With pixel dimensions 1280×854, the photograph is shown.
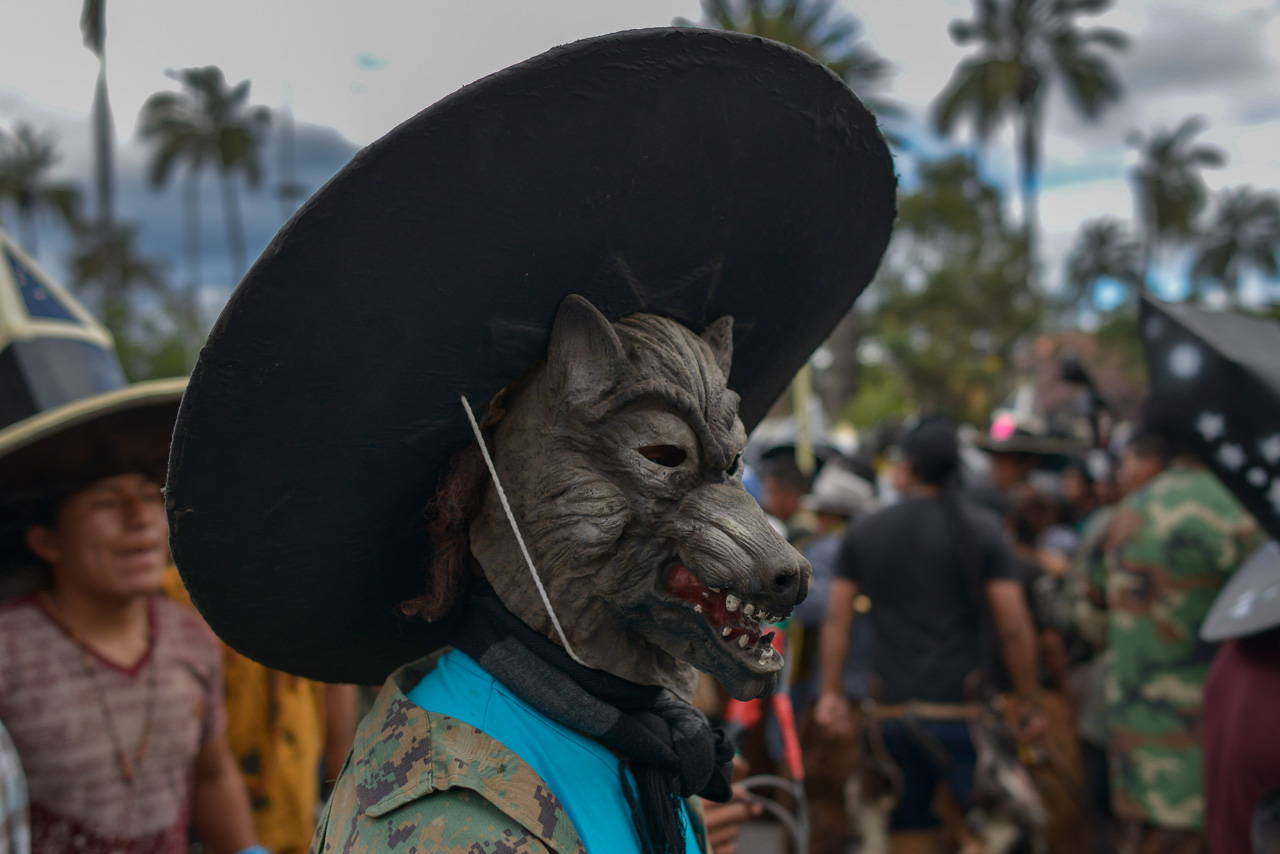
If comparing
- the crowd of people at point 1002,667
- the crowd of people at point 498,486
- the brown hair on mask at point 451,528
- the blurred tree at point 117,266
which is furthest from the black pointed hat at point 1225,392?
the blurred tree at point 117,266

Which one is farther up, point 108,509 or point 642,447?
point 642,447

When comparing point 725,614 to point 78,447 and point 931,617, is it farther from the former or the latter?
point 931,617

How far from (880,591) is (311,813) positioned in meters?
3.12

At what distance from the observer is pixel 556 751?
4.71 ft

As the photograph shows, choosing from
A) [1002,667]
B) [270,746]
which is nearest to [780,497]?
[1002,667]

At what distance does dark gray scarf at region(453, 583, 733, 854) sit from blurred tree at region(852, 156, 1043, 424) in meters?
31.3

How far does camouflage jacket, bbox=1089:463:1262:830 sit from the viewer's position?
4367 millimetres

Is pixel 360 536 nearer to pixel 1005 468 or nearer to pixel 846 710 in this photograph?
pixel 846 710

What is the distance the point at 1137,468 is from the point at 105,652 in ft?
17.8

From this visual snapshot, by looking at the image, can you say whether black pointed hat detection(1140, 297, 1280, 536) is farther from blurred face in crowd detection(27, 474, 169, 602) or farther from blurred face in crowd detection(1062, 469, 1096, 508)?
blurred face in crowd detection(1062, 469, 1096, 508)

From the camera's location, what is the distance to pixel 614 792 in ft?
4.80

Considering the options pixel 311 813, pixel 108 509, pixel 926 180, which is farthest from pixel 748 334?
pixel 926 180

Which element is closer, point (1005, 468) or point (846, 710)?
point (846, 710)

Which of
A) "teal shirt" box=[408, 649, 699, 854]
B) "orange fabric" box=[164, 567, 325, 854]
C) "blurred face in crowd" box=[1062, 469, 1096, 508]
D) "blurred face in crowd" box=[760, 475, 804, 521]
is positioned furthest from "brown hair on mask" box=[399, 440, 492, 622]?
"blurred face in crowd" box=[1062, 469, 1096, 508]
